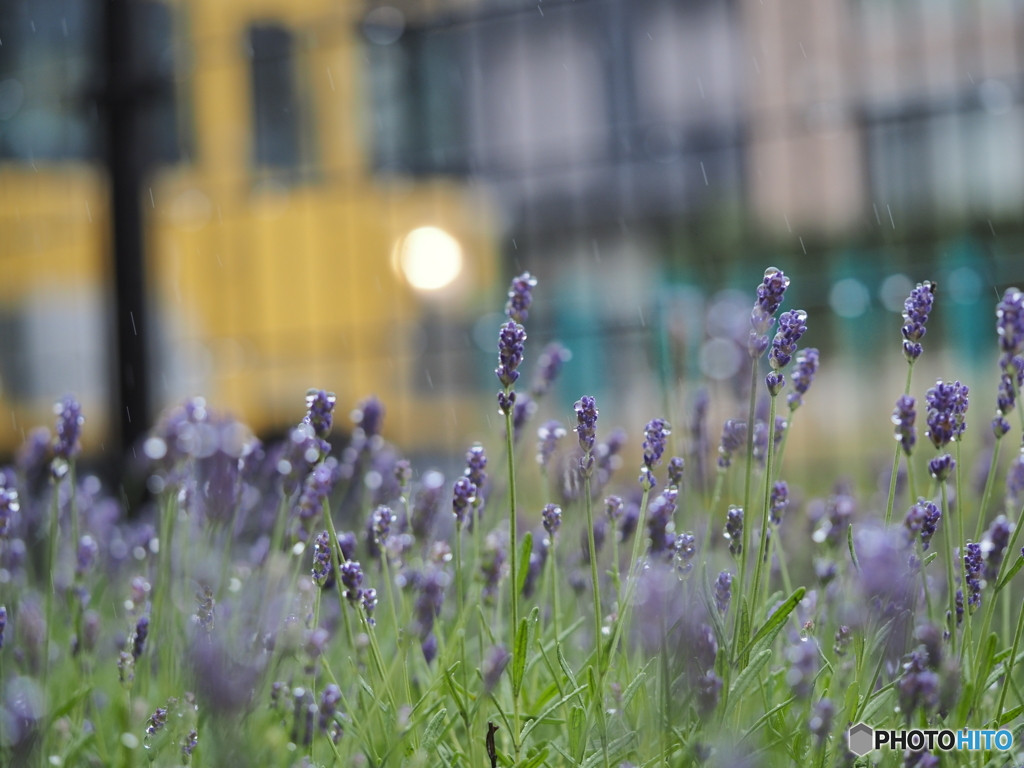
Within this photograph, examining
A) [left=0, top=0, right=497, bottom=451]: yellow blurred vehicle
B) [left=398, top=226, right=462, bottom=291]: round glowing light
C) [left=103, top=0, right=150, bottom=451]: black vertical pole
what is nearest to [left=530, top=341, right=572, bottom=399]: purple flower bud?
[left=103, top=0, right=150, bottom=451]: black vertical pole

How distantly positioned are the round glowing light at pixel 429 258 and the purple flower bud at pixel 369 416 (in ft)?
21.5

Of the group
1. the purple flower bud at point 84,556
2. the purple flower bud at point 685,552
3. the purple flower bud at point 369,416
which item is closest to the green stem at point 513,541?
the purple flower bud at point 685,552

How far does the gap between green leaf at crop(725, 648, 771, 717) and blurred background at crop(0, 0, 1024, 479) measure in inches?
150

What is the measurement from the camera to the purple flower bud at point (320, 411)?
1430mm

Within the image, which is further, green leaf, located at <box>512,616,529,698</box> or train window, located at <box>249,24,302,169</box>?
train window, located at <box>249,24,302,169</box>

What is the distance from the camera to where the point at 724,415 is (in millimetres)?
2787

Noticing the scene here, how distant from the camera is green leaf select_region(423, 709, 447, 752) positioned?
1456 millimetres

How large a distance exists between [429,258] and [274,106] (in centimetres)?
164

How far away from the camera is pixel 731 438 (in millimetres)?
1698

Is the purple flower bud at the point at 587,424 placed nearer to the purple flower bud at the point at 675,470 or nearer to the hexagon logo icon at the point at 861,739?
the purple flower bud at the point at 675,470

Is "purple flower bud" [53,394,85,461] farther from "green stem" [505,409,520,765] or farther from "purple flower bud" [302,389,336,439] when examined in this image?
"green stem" [505,409,520,765]

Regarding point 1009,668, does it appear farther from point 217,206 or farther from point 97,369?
point 217,206

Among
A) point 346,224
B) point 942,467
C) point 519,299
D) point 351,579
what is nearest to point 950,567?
point 942,467

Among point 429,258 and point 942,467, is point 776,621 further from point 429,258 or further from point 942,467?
point 429,258
